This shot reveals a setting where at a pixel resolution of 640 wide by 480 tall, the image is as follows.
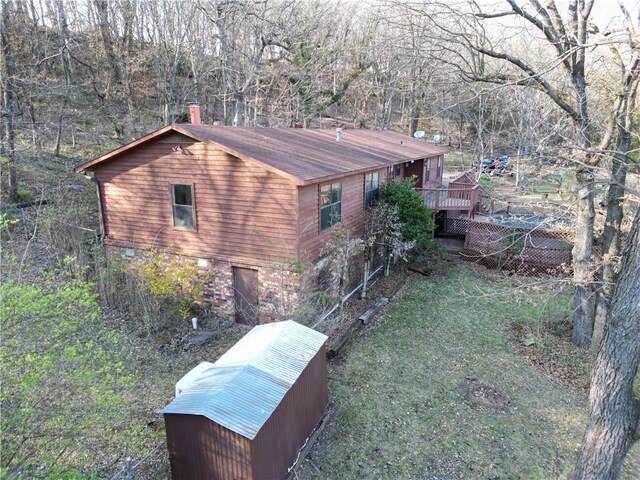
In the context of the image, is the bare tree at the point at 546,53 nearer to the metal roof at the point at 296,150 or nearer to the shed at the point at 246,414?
the metal roof at the point at 296,150

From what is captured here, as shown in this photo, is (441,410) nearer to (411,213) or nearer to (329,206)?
(329,206)

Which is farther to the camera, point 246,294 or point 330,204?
point 330,204

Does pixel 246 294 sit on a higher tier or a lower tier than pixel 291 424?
higher

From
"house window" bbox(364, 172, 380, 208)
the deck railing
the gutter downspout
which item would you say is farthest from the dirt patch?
the gutter downspout

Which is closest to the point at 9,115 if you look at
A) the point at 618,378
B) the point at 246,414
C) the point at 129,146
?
the point at 129,146

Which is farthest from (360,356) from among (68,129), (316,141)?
(68,129)

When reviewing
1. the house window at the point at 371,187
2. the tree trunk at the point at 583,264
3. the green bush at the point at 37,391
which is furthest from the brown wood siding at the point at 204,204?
the tree trunk at the point at 583,264

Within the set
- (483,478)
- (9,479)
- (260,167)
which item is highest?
(260,167)

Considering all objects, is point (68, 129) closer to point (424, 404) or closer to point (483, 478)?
point (424, 404)
